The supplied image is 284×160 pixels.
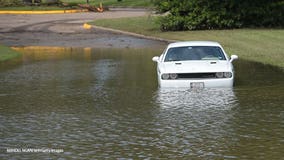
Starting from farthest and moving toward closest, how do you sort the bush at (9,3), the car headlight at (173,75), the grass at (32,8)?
the bush at (9,3) < the grass at (32,8) < the car headlight at (173,75)

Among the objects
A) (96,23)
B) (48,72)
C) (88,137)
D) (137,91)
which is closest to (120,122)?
(88,137)

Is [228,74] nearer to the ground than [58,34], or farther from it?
farther from it

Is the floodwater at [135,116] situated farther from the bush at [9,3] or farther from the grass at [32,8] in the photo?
the bush at [9,3]

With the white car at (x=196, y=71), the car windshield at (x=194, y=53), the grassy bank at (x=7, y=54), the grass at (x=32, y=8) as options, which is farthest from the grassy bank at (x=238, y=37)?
the grass at (x=32, y=8)

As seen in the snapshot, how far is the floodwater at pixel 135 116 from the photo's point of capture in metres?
11.3

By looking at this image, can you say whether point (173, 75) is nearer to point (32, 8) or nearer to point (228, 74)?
point (228, 74)

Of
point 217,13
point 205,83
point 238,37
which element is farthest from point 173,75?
point 217,13

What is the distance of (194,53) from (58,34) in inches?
892

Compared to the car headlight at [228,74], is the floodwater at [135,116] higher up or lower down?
lower down

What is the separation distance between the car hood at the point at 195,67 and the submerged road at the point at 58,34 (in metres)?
14.8

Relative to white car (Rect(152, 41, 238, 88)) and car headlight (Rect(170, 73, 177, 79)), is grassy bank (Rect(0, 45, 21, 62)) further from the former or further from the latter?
car headlight (Rect(170, 73, 177, 79))

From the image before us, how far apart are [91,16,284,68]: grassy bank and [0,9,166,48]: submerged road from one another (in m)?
1.92

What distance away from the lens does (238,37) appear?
117 feet

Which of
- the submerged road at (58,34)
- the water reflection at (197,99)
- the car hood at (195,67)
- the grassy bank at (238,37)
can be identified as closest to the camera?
the water reflection at (197,99)
